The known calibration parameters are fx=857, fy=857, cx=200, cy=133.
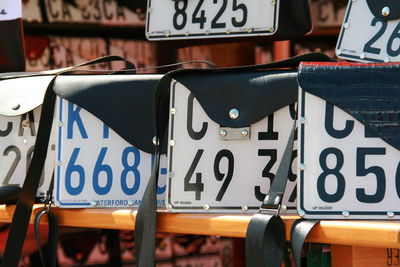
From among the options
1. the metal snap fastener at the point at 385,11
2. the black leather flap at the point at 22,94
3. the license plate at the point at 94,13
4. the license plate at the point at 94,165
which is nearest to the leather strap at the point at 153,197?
the license plate at the point at 94,165

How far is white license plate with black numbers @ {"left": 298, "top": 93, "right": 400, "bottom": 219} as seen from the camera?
1.60 metres

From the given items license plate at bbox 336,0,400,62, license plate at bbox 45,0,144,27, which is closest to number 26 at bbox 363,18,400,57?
license plate at bbox 336,0,400,62

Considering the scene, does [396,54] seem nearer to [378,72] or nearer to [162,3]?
[378,72]

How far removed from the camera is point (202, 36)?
231 cm

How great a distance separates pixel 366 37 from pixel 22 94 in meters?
0.85

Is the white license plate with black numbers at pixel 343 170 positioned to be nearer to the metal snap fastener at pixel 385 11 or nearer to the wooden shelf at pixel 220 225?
the wooden shelf at pixel 220 225

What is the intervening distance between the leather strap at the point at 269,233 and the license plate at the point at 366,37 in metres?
0.45

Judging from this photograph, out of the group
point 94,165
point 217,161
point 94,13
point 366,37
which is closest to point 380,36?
point 366,37

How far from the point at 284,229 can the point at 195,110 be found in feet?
1.15

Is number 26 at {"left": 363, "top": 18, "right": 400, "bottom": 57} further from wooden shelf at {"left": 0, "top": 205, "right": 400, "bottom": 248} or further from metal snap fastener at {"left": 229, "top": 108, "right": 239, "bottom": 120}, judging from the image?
wooden shelf at {"left": 0, "top": 205, "right": 400, "bottom": 248}

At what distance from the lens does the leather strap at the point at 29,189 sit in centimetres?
200

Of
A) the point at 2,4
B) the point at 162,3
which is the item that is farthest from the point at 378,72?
the point at 2,4

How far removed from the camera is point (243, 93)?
1773 mm

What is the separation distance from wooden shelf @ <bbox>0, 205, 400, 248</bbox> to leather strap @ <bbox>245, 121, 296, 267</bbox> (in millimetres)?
33
